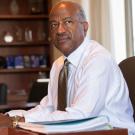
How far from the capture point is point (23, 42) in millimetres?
5723

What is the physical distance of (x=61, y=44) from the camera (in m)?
1.81

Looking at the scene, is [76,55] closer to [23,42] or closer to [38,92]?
[38,92]

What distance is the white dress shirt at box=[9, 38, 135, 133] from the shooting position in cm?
147

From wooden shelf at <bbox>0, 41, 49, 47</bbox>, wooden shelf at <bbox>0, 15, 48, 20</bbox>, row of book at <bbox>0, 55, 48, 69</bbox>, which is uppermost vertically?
wooden shelf at <bbox>0, 15, 48, 20</bbox>

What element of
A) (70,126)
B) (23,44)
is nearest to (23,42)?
(23,44)

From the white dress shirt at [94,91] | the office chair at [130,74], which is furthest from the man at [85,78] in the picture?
the office chair at [130,74]

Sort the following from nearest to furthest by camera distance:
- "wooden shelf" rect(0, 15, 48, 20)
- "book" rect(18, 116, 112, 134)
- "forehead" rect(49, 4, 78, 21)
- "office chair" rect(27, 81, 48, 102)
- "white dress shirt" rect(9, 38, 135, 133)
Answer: "book" rect(18, 116, 112, 134) < "white dress shirt" rect(9, 38, 135, 133) < "forehead" rect(49, 4, 78, 21) < "office chair" rect(27, 81, 48, 102) < "wooden shelf" rect(0, 15, 48, 20)

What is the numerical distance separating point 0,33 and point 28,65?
2.10 ft

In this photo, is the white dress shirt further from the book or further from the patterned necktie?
the book

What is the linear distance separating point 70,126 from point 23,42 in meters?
4.60

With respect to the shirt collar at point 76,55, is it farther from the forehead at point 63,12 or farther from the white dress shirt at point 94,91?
the forehead at point 63,12

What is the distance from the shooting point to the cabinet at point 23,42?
5.69 m

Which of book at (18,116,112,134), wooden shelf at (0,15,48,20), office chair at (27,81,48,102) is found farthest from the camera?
wooden shelf at (0,15,48,20)

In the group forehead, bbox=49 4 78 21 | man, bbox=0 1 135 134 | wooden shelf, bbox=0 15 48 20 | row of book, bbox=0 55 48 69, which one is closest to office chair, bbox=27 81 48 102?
man, bbox=0 1 135 134
